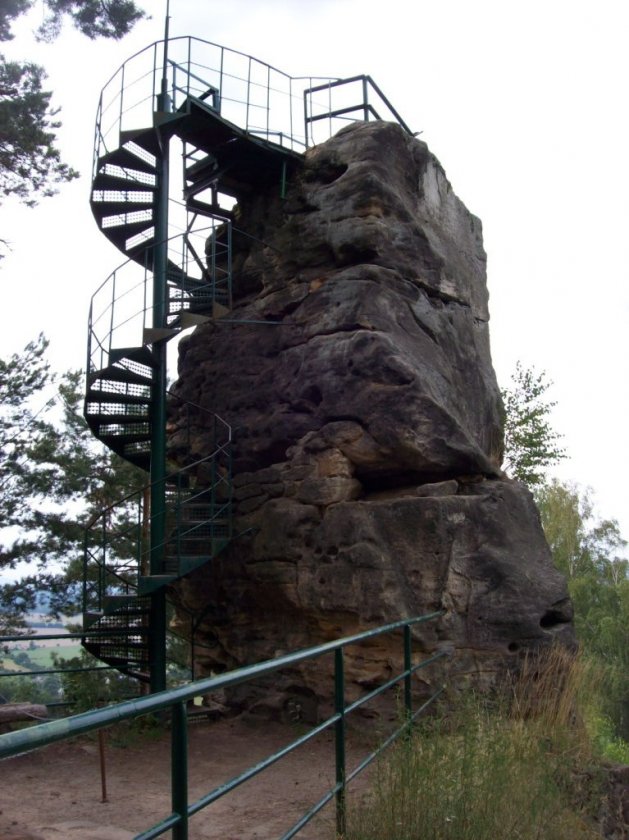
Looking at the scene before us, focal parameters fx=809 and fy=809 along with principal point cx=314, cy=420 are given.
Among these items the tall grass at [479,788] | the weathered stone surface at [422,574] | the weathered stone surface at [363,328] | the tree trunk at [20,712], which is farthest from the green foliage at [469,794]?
the tree trunk at [20,712]

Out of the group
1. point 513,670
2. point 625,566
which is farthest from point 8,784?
point 625,566

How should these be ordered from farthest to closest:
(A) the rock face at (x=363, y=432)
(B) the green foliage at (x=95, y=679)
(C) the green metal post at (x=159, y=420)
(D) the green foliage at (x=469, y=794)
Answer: (B) the green foliage at (x=95, y=679), (C) the green metal post at (x=159, y=420), (A) the rock face at (x=363, y=432), (D) the green foliage at (x=469, y=794)

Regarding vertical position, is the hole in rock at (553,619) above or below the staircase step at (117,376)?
below

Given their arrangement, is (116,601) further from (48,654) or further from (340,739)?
(48,654)

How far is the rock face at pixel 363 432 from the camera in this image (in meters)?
7.66

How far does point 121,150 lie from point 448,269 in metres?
4.28

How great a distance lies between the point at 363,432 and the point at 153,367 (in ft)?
9.63

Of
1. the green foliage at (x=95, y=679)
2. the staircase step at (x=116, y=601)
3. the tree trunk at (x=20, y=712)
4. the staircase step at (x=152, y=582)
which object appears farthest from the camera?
the green foliage at (x=95, y=679)

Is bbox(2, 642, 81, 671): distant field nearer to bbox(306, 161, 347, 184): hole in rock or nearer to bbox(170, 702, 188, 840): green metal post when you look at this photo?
bbox(306, 161, 347, 184): hole in rock

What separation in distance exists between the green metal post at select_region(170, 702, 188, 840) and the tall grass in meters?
1.62

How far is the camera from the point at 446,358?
373 inches

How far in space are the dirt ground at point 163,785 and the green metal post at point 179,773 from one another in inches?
85.5

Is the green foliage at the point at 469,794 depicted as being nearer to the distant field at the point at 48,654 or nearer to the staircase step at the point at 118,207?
the staircase step at the point at 118,207

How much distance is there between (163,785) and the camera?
7012mm
